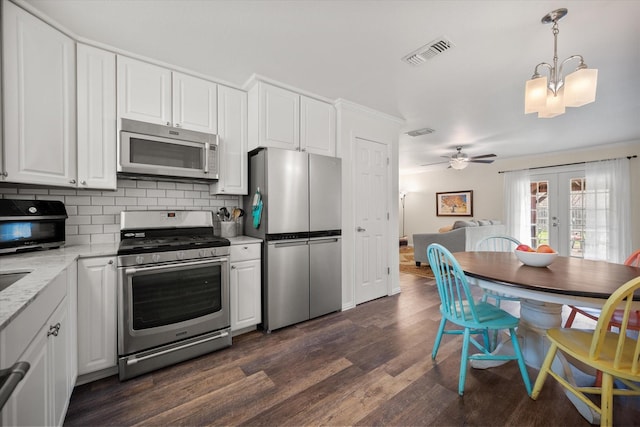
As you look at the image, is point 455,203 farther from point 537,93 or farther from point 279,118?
point 279,118

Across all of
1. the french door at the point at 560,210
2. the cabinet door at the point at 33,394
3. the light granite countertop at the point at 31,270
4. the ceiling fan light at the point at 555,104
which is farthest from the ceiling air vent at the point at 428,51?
the french door at the point at 560,210

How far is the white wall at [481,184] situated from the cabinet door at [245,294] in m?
5.91

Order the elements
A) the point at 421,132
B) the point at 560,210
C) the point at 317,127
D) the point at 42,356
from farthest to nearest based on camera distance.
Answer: the point at 560,210
the point at 421,132
the point at 317,127
the point at 42,356

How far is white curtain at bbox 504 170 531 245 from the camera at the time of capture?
624 cm

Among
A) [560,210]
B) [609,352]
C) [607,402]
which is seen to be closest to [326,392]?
[607,402]

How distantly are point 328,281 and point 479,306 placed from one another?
147 centimetres

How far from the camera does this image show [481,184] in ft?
23.3

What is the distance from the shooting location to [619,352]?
1.20 m

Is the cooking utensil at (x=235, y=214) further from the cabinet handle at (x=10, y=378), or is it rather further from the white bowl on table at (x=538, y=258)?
the white bowl on table at (x=538, y=258)

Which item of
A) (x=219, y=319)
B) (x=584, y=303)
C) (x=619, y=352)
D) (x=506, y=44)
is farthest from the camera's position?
(x=219, y=319)

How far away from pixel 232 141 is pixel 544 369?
9.67 ft

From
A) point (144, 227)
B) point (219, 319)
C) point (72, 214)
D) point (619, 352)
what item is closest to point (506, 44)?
point (619, 352)

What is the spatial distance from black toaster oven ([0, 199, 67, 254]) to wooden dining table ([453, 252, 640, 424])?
2.93 m

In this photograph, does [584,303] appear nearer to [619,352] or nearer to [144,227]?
[619,352]
